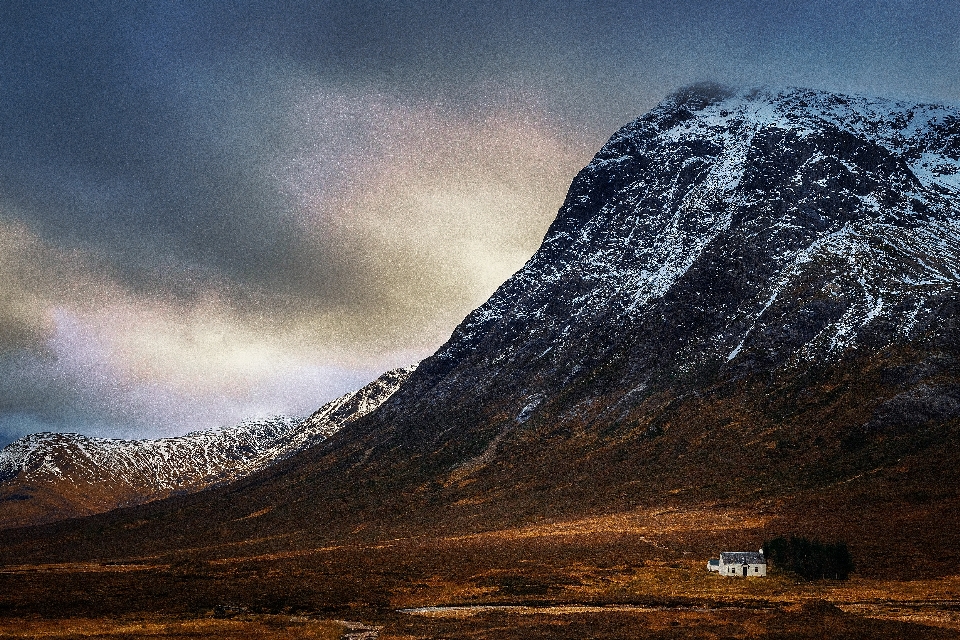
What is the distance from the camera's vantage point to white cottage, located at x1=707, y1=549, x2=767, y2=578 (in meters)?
84.1

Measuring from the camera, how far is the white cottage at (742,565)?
84.1 meters

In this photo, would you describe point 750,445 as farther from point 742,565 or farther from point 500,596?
point 500,596

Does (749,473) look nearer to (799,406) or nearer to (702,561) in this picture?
(799,406)

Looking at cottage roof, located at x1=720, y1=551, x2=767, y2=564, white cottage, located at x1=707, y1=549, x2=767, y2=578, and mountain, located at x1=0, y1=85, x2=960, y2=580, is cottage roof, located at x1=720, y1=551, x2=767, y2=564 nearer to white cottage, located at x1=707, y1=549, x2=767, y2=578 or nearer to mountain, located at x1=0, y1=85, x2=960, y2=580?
white cottage, located at x1=707, y1=549, x2=767, y2=578

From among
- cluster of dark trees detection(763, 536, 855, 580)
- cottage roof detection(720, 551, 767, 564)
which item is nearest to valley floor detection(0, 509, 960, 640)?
cluster of dark trees detection(763, 536, 855, 580)

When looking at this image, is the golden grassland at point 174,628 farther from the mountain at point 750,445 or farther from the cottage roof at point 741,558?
the mountain at point 750,445

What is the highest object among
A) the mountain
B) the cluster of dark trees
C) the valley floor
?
the mountain

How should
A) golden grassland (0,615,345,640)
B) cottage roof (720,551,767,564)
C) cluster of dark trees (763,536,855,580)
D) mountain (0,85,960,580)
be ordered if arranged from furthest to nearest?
mountain (0,85,960,580) → cottage roof (720,551,767,564) → cluster of dark trees (763,536,855,580) → golden grassland (0,615,345,640)

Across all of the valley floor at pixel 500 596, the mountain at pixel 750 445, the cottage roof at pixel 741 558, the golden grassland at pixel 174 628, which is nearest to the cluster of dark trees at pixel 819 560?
the valley floor at pixel 500 596

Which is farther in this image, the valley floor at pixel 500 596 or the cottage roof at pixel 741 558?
the cottage roof at pixel 741 558

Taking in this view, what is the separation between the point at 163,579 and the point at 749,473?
105166 mm

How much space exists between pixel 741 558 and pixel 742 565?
826mm

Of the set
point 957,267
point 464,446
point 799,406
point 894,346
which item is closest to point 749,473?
point 799,406

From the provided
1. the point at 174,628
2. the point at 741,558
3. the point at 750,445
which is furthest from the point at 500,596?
the point at 750,445
